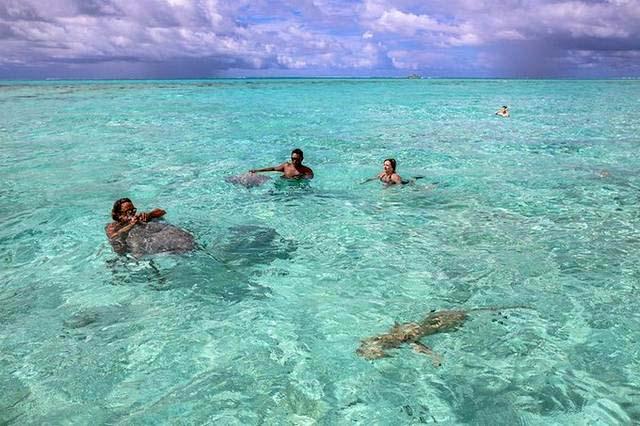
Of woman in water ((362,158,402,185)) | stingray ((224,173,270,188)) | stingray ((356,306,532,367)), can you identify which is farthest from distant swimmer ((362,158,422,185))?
stingray ((356,306,532,367))

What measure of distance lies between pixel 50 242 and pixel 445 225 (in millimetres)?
7227

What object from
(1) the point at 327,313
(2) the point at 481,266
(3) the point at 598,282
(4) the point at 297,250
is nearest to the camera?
(1) the point at 327,313

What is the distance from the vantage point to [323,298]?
6605 mm

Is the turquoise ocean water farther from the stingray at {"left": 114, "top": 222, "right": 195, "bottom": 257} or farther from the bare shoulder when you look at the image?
the bare shoulder

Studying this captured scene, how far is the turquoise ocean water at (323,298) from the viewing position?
4.60 m

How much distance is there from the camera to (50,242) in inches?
347

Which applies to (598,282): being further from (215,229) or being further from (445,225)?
(215,229)

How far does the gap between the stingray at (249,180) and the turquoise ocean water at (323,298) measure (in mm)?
281

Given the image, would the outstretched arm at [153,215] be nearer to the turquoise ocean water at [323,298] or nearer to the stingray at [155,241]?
the stingray at [155,241]

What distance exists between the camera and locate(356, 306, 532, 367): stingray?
527 cm

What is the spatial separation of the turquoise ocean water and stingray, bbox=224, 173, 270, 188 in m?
0.28

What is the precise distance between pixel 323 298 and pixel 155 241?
3028 millimetres

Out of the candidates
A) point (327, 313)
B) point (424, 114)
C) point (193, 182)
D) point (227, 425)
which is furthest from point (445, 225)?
point (424, 114)

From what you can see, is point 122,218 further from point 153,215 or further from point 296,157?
point 296,157
